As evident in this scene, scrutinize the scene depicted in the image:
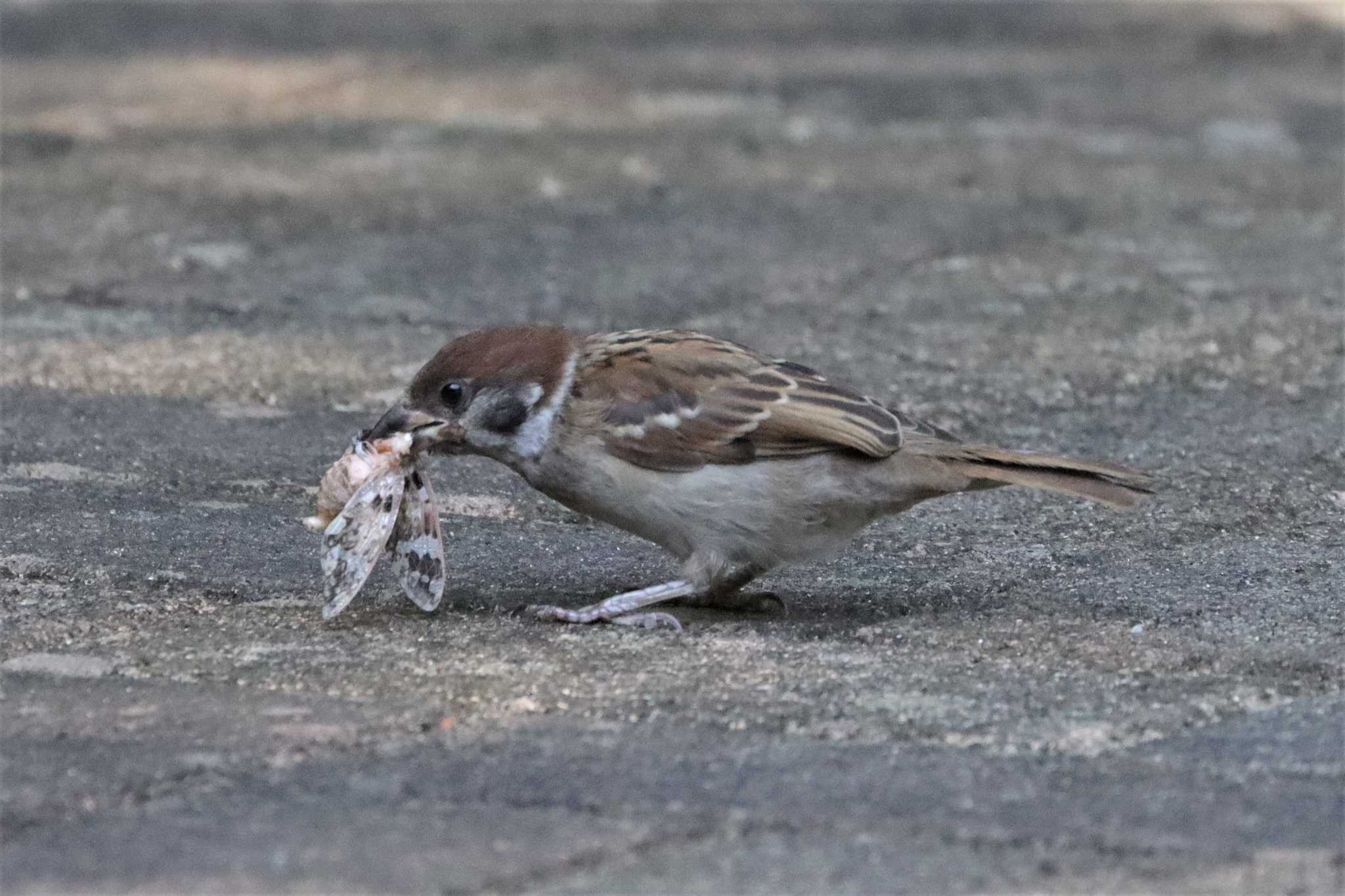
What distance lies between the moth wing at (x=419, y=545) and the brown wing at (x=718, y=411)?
1.26ft

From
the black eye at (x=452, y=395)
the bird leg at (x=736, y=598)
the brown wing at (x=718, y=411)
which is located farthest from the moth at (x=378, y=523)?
the bird leg at (x=736, y=598)

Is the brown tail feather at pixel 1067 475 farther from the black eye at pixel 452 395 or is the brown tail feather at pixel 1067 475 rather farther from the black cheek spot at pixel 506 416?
the black eye at pixel 452 395

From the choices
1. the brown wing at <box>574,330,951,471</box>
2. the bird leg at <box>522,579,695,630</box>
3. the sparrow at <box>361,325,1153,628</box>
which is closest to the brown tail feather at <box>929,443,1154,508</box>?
the sparrow at <box>361,325,1153,628</box>

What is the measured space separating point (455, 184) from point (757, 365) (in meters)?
4.11

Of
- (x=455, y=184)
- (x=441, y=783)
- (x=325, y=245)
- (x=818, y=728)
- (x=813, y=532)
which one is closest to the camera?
(x=441, y=783)

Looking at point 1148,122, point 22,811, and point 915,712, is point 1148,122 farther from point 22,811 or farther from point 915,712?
point 22,811

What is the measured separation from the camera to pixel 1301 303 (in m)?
6.88

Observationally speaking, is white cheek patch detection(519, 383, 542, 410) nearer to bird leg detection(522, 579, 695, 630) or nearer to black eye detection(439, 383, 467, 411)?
black eye detection(439, 383, 467, 411)

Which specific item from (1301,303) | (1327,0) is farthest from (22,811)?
(1327,0)

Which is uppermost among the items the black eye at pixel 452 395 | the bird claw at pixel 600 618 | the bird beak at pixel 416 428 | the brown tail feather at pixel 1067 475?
the black eye at pixel 452 395

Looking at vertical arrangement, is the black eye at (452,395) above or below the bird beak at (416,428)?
above

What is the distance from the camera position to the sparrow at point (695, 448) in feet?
14.2

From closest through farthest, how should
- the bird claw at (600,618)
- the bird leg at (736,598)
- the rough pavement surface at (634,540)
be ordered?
1. the rough pavement surface at (634,540)
2. the bird claw at (600,618)
3. the bird leg at (736,598)

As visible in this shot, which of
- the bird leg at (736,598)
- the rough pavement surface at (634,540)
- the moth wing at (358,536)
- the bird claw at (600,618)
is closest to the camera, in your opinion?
the rough pavement surface at (634,540)
